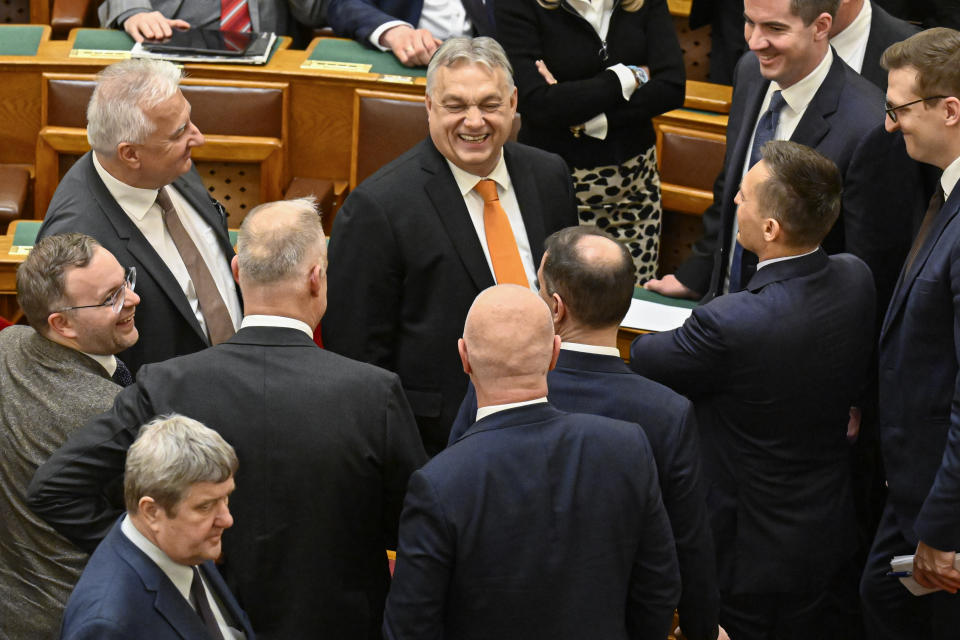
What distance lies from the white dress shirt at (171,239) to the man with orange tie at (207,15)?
1450 mm

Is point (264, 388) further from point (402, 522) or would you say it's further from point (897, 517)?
point (897, 517)

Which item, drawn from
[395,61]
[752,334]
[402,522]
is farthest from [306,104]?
[402,522]

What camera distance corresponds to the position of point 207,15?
408 centimetres

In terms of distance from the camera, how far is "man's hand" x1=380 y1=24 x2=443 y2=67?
12.3ft

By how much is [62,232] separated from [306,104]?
5.31ft

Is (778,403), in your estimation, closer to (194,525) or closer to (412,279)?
(412,279)

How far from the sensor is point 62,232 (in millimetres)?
2373

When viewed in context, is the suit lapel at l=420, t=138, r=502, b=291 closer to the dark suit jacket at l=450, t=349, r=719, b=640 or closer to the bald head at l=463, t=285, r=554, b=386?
the dark suit jacket at l=450, t=349, r=719, b=640

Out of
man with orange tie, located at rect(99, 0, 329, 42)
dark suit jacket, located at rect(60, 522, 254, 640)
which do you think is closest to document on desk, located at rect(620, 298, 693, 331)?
dark suit jacket, located at rect(60, 522, 254, 640)

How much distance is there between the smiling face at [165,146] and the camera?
243 centimetres

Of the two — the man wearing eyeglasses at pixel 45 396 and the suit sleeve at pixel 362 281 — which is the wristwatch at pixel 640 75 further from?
the man wearing eyeglasses at pixel 45 396

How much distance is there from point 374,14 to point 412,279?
1698 millimetres

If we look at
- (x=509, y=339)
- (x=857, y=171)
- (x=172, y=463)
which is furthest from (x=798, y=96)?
(x=172, y=463)

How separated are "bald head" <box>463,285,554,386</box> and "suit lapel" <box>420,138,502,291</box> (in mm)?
766
